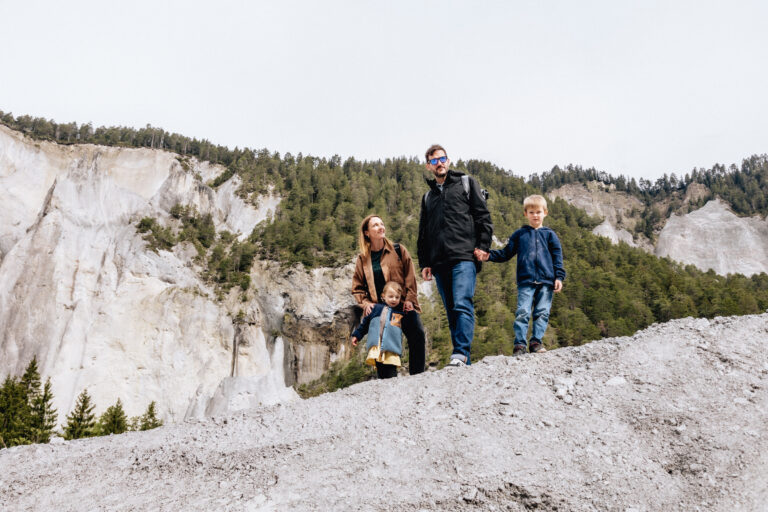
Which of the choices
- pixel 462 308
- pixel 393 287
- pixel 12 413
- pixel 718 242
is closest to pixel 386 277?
pixel 393 287

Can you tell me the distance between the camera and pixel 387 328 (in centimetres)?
501

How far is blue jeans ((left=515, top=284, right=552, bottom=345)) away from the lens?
4984mm

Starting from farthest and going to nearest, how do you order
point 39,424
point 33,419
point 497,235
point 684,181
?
point 684,181 < point 497,235 < point 39,424 < point 33,419

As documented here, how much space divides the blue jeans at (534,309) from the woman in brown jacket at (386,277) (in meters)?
0.97

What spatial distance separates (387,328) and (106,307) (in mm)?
36433

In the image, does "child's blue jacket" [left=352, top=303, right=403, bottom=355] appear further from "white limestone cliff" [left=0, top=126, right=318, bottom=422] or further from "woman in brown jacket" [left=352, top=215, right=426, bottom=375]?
"white limestone cliff" [left=0, top=126, right=318, bottom=422]

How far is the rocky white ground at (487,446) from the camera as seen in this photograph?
2.79m

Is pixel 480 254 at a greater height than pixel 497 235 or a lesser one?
lesser

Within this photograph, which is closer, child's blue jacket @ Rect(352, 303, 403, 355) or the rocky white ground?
the rocky white ground

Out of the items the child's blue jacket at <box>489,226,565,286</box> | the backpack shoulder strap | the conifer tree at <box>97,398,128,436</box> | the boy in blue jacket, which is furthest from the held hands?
the conifer tree at <box>97,398,128,436</box>

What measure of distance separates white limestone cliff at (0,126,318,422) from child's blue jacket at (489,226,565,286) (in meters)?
29.6

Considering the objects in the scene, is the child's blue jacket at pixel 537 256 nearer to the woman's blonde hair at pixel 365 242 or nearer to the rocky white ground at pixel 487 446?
the rocky white ground at pixel 487 446

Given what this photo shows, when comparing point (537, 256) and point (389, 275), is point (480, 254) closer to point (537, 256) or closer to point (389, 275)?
point (537, 256)

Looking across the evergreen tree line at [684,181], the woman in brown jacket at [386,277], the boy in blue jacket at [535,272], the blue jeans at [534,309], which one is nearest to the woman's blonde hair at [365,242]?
the woman in brown jacket at [386,277]
